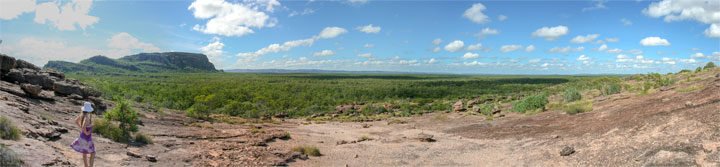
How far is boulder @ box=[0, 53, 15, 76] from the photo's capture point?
48.0ft

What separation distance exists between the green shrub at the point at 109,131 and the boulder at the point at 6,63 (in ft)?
28.6

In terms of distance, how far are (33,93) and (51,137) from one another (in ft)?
22.6

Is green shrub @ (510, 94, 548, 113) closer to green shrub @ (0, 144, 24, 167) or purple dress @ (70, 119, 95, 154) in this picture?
purple dress @ (70, 119, 95, 154)

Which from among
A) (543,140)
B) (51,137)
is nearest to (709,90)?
(543,140)

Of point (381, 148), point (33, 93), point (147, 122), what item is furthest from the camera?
point (147, 122)

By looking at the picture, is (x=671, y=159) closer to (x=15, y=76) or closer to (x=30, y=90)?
(x=30, y=90)

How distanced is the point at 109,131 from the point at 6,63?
10.1 metres

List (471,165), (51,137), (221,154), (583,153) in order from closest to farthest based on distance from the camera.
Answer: (51,137)
(583,153)
(471,165)
(221,154)

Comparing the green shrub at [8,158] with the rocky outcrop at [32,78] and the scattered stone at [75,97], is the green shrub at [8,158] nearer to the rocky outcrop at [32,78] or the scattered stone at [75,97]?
the rocky outcrop at [32,78]

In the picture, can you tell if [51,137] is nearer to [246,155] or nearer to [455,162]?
[246,155]

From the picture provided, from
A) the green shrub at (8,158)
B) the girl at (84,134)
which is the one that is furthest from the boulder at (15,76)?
the green shrub at (8,158)

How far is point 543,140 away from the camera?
464 inches

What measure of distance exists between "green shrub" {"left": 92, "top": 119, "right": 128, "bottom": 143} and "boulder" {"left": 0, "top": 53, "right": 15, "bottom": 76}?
870 centimetres

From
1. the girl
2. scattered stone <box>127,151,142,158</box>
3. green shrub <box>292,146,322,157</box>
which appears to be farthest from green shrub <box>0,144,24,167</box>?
green shrub <box>292,146,322,157</box>
